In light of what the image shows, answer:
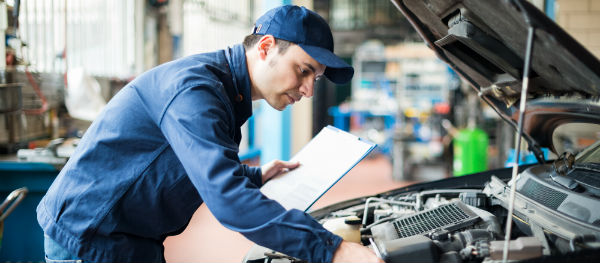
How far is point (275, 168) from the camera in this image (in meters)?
1.59

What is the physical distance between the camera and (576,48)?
95cm

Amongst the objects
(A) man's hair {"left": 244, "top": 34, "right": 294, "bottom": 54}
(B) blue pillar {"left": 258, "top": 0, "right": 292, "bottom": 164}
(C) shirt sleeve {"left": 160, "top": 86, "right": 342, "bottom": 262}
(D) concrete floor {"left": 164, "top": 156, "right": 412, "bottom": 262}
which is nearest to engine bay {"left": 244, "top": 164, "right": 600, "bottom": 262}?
(C) shirt sleeve {"left": 160, "top": 86, "right": 342, "bottom": 262}

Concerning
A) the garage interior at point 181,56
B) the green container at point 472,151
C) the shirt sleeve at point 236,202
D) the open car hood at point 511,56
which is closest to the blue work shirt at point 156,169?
the shirt sleeve at point 236,202

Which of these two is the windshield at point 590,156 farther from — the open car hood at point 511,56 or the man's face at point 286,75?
the man's face at point 286,75

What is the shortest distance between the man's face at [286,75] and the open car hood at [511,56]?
45cm

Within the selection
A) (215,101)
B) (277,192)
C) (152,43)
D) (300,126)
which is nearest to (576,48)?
(215,101)

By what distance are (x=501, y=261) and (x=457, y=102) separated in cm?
656

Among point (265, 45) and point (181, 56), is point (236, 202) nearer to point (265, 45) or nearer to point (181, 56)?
point (265, 45)

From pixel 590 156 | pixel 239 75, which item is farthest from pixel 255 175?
pixel 590 156

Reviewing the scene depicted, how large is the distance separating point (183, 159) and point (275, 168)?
664mm

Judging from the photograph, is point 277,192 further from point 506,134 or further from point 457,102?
point 457,102

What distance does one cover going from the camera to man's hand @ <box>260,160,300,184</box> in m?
1.58

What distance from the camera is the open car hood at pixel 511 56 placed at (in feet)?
3.15

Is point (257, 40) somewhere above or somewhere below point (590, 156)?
above
